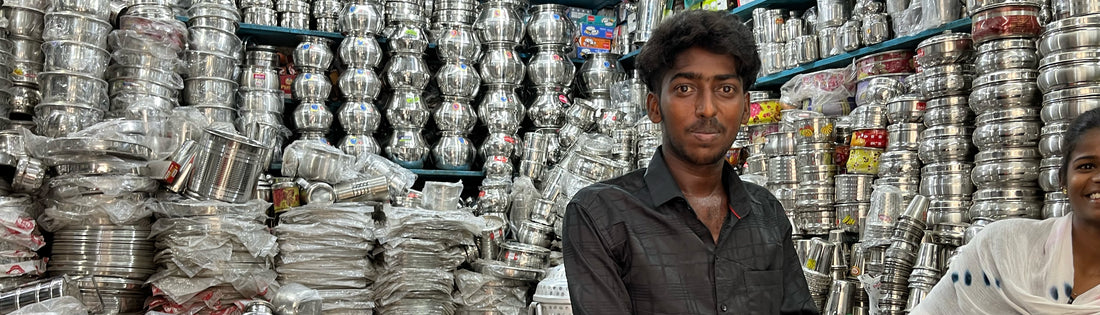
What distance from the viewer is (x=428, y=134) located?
19.0 ft

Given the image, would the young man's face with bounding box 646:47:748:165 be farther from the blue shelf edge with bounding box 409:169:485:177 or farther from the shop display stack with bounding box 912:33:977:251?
the blue shelf edge with bounding box 409:169:485:177

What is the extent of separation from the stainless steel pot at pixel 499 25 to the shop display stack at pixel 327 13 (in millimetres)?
886

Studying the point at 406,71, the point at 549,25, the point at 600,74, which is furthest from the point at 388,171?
the point at 600,74

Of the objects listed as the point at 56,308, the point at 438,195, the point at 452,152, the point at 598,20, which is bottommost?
the point at 56,308

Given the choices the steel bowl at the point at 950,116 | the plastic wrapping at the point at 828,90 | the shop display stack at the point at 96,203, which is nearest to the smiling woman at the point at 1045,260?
the steel bowl at the point at 950,116

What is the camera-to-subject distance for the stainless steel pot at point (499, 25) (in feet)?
17.7

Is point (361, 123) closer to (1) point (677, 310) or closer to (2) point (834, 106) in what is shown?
(2) point (834, 106)

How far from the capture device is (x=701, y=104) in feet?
3.88

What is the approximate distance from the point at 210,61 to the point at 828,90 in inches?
125

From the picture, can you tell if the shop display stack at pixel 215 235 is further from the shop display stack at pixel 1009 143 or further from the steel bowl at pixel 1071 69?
the steel bowl at pixel 1071 69

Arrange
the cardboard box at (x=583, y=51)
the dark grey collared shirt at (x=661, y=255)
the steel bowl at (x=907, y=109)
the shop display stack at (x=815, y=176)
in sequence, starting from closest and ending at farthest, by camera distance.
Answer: the dark grey collared shirt at (x=661, y=255) < the steel bowl at (x=907, y=109) < the shop display stack at (x=815, y=176) < the cardboard box at (x=583, y=51)

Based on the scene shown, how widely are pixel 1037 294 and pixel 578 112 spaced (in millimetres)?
3789

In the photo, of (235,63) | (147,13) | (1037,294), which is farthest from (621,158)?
(1037,294)

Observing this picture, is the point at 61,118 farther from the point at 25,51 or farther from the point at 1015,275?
the point at 1015,275
